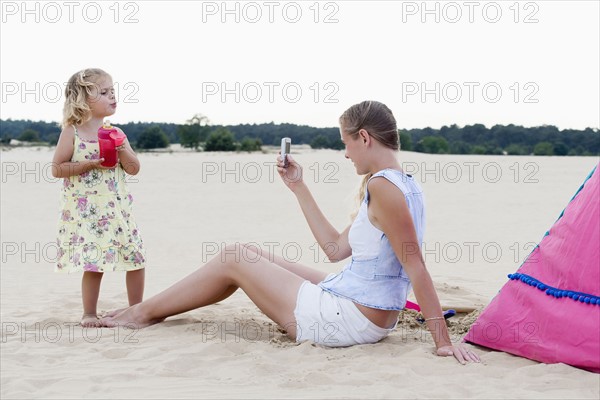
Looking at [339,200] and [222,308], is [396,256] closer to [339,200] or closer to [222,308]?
[222,308]

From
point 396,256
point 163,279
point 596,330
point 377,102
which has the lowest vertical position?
point 163,279

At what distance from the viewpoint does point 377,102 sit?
12.6 ft

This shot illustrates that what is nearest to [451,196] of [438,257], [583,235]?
[438,257]

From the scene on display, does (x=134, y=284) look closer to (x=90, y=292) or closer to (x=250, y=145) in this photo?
(x=90, y=292)

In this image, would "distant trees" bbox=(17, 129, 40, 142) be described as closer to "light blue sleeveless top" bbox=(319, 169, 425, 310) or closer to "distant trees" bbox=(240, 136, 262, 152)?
"distant trees" bbox=(240, 136, 262, 152)

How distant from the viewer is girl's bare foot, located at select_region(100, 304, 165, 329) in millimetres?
4441

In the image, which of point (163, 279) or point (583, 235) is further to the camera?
point (163, 279)

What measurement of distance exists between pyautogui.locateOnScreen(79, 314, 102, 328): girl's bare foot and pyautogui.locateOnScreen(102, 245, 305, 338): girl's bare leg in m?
0.70

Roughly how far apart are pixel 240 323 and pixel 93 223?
3.81 feet

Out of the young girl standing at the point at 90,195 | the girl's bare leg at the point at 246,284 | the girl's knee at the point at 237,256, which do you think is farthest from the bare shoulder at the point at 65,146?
A: the girl's knee at the point at 237,256

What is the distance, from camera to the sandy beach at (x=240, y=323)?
3291mm

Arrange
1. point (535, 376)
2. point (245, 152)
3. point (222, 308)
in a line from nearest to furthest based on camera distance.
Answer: point (535, 376), point (222, 308), point (245, 152)

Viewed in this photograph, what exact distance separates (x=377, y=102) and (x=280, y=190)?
13649 mm

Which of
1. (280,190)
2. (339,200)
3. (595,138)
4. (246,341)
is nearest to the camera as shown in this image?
(246,341)
